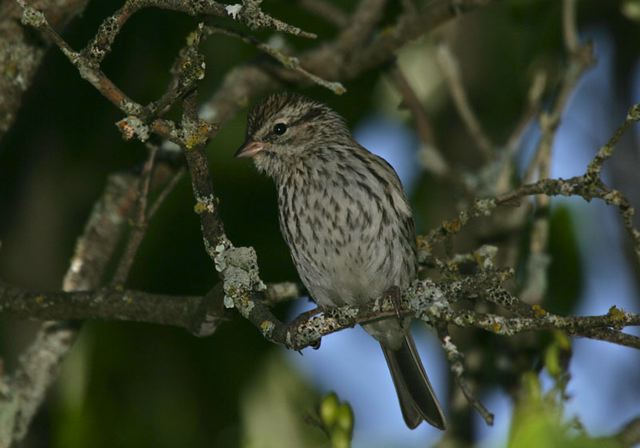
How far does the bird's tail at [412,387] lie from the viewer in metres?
5.05

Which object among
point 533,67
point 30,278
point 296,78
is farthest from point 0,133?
point 533,67

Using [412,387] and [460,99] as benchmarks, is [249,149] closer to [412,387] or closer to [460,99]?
[460,99]

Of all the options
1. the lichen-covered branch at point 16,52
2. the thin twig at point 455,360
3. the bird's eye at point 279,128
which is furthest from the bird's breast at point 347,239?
the lichen-covered branch at point 16,52

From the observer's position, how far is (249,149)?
5.34 meters

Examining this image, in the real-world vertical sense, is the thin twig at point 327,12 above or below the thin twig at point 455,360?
above

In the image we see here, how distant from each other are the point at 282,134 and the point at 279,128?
4cm

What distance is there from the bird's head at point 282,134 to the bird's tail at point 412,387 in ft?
3.33

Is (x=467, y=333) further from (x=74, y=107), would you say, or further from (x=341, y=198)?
(x=74, y=107)

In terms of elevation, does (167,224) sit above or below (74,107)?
below

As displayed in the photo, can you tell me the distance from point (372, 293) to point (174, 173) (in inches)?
41.3

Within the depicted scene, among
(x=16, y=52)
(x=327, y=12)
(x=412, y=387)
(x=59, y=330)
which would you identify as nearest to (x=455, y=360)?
(x=412, y=387)

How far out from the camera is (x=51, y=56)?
592 centimetres

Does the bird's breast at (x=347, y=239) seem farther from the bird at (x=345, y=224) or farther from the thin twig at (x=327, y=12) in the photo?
the thin twig at (x=327, y=12)

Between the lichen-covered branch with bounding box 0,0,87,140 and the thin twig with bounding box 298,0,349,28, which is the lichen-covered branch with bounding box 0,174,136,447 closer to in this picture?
the lichen-covered branch with bounding box 0,0,87,140
